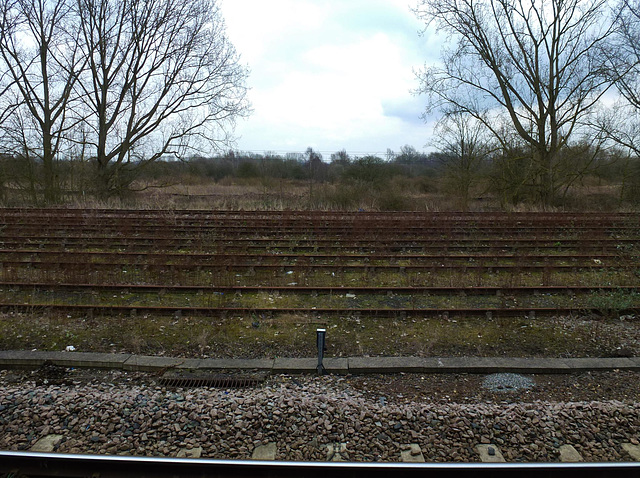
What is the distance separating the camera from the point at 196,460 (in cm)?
320

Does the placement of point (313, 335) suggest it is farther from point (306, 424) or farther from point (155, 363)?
point (306, 424)

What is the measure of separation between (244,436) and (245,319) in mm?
3327

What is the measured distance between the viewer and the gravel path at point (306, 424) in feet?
11.5

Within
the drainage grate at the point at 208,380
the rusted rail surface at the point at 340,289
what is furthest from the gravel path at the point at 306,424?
the rusted rail surface at the point at 340,289

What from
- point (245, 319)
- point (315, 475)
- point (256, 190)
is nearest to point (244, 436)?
point (315, 475)

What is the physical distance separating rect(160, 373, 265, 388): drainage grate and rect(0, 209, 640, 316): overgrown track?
6.94 feet

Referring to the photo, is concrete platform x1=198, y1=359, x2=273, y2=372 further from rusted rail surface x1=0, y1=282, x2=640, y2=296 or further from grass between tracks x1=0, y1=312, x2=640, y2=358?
rusted rail surface x1=0, y1=282, x2=640, y2=296

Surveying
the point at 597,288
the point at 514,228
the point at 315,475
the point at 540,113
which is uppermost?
the point at 540,113

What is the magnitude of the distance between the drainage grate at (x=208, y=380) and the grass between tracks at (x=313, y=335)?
0.70 meters

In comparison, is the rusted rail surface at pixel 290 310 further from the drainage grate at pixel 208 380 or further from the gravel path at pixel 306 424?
the gravel path at pixel 306 424

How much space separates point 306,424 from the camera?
3.80m

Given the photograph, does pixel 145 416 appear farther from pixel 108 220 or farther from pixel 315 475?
pixel 108 220

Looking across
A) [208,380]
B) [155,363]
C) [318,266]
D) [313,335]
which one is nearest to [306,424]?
[208,380]

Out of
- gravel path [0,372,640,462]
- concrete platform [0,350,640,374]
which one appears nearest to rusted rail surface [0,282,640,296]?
concrete platform [0,350,640,374]
